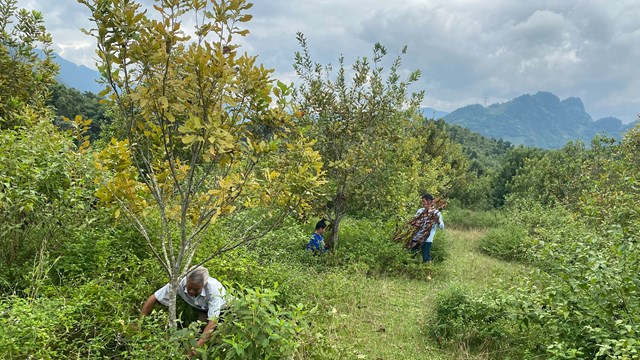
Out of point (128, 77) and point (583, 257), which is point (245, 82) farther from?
point (583, 257)

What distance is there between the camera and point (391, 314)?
5719 mm

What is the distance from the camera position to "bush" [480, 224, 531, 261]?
427 inches

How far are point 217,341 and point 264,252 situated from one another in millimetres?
2797

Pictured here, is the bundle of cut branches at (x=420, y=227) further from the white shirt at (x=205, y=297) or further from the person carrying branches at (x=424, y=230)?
the white shirt at (x=205, y=297)

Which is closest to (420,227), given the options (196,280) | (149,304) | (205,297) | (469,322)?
(469,322)

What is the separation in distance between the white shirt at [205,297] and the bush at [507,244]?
9239mm

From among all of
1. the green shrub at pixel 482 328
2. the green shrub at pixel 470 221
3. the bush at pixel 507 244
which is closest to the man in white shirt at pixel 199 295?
the green shrub at pixel 482 328

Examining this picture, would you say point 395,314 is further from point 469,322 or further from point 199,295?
point 199,295

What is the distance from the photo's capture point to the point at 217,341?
3.17 metres

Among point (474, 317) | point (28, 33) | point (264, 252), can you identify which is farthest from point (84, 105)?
point (474, 317)

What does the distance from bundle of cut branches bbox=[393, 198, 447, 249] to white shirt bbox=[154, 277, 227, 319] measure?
212 inches

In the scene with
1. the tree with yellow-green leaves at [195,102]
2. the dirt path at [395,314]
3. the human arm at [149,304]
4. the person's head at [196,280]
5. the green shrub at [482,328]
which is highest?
the tree with yellow-green leaves at [195,102]

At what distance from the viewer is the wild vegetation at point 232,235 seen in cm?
283

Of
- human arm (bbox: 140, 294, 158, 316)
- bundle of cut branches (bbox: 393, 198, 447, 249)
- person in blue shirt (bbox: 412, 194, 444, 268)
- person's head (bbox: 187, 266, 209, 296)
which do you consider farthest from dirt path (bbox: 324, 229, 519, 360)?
human arm (bbox: 140, 294, 158, 316)
